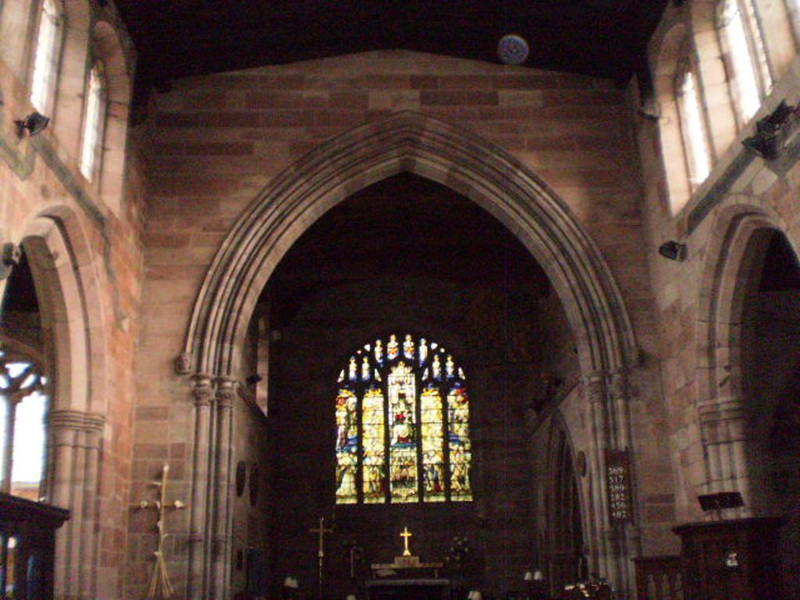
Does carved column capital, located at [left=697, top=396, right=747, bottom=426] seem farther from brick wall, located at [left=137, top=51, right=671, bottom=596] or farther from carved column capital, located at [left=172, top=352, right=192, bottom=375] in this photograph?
carved column capital, located at [left=172, top=352, right=192, bottom=375]

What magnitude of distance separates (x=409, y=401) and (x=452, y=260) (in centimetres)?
381

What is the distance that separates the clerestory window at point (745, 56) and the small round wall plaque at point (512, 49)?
9.63 feet

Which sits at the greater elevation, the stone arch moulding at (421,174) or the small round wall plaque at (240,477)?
the stone arch moulding at (421,174)

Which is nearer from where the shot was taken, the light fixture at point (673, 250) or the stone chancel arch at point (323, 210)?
the light fixture at point (673, 250)

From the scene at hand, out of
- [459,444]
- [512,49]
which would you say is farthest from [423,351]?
[512,49]

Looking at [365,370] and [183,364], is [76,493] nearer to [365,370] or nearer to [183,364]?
[183,364]

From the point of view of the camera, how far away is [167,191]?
12.3 m

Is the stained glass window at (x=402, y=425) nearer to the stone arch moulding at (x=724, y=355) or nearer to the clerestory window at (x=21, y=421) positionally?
the clerestory window at (x=21, y=421)

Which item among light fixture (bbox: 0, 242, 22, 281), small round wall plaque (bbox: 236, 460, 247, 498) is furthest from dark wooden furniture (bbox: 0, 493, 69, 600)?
small round wall plaque (bbox: 236, 460, 247, 498)

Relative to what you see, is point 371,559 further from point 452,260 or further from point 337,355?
Result: point 452,260

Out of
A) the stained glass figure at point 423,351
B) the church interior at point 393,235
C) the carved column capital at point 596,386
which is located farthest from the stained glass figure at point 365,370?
the carved column capital at point 596,386

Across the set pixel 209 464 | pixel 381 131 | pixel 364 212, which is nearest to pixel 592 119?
pixel 381 131

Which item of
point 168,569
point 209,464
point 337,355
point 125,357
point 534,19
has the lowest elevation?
point 168,569

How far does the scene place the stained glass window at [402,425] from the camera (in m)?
19.5
